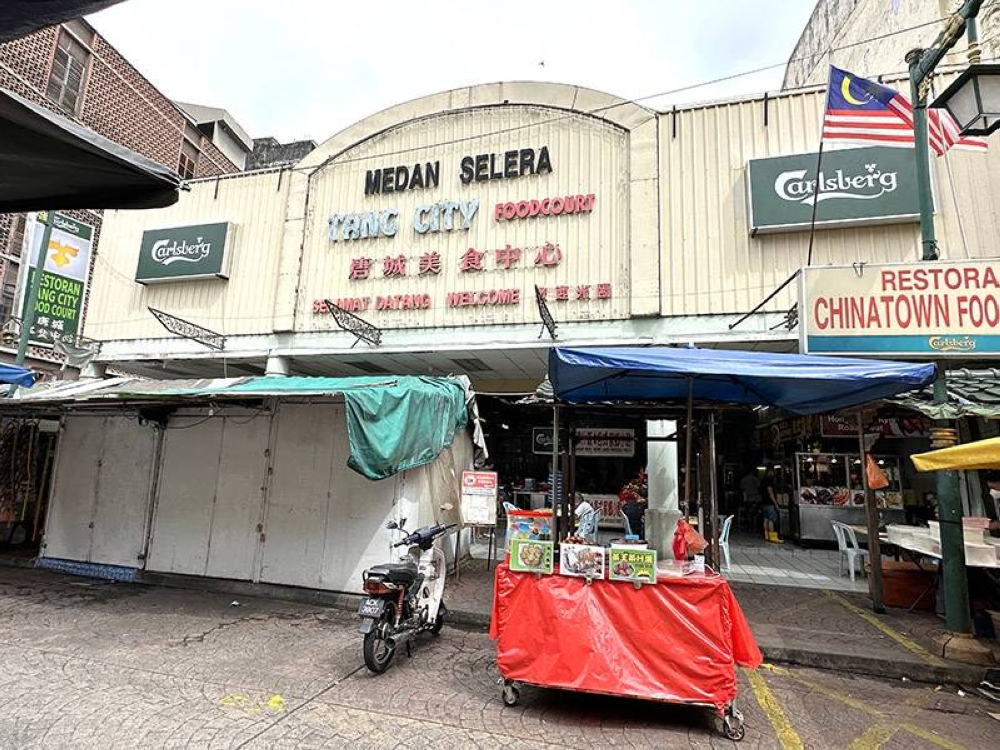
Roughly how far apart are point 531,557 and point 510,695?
3.44 feet

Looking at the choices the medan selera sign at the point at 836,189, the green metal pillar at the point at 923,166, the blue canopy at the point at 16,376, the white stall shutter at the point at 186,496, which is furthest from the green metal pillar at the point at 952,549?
the blue canopy at the point at 16,376

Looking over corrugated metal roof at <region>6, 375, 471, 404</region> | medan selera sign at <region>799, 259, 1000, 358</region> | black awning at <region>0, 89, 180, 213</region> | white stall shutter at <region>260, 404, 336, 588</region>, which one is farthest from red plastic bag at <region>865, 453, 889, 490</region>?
black awning at <region>0, 89, 180, 213</region>

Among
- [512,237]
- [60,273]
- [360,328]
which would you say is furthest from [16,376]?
[512,237]

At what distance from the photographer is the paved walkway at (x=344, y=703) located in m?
3.68

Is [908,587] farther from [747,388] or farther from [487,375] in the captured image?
[487,375]

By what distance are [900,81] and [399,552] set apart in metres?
11.9

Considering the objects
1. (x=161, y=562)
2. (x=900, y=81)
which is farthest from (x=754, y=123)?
(x=161, y=562)

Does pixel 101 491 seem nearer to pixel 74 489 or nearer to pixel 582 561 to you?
pixel 74 489

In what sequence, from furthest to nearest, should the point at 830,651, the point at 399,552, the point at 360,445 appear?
the point at 399,552 < the point at 360,445 < the point at 830,651

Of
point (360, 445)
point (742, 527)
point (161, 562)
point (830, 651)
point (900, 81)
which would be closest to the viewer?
point (830, 651)

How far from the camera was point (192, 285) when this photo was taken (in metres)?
13.8

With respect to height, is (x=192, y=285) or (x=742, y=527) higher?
(x=192, y=285)

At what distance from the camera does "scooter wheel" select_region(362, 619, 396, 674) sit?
465 cm

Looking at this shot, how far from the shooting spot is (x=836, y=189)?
9797 mm
